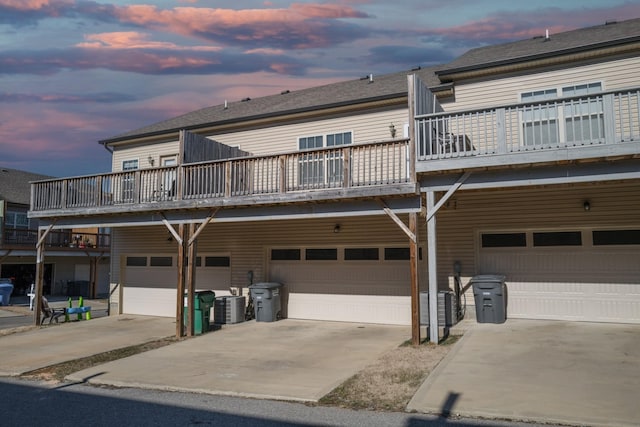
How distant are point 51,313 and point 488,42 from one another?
16349 mm

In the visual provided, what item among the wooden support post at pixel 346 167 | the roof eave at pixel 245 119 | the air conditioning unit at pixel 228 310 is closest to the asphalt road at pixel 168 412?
the wooden support post at pixel 346 167

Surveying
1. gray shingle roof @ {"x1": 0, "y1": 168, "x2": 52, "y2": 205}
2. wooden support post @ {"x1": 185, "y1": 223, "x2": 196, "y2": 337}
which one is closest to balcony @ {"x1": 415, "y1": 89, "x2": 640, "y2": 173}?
wooden support post @ {"x1": 185, "y1": 223, "x2": 196, "y2": 337}

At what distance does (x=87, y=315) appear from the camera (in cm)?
1583

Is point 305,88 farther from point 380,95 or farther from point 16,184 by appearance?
point 16,184

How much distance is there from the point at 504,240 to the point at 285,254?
6.07 metres

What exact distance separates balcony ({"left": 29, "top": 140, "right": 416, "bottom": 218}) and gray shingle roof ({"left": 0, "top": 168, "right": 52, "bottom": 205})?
51.8 feet

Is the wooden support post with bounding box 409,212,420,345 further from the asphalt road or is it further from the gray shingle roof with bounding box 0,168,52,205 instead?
the gray shingle roof with bounding box 0,168,52,205

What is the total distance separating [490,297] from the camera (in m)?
10.8

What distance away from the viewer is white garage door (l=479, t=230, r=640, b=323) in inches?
409

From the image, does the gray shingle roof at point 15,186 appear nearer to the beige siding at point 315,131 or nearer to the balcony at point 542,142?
the beige siding at point 315,131

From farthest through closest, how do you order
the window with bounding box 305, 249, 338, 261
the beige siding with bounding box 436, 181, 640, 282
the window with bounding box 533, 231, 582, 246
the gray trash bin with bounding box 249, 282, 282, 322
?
the window with bounding box 305, 249, 338, 261 < the gray trash bin with bounding box 249, 282, 282, 322 < the window with bounding box 533, 231, 582, 246 < the beige siding with bounding box 436, 181, 640, 282

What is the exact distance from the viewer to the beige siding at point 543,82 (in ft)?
35.3

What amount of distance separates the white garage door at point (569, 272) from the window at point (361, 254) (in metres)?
2.75

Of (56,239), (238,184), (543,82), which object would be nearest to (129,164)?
(238,184)
